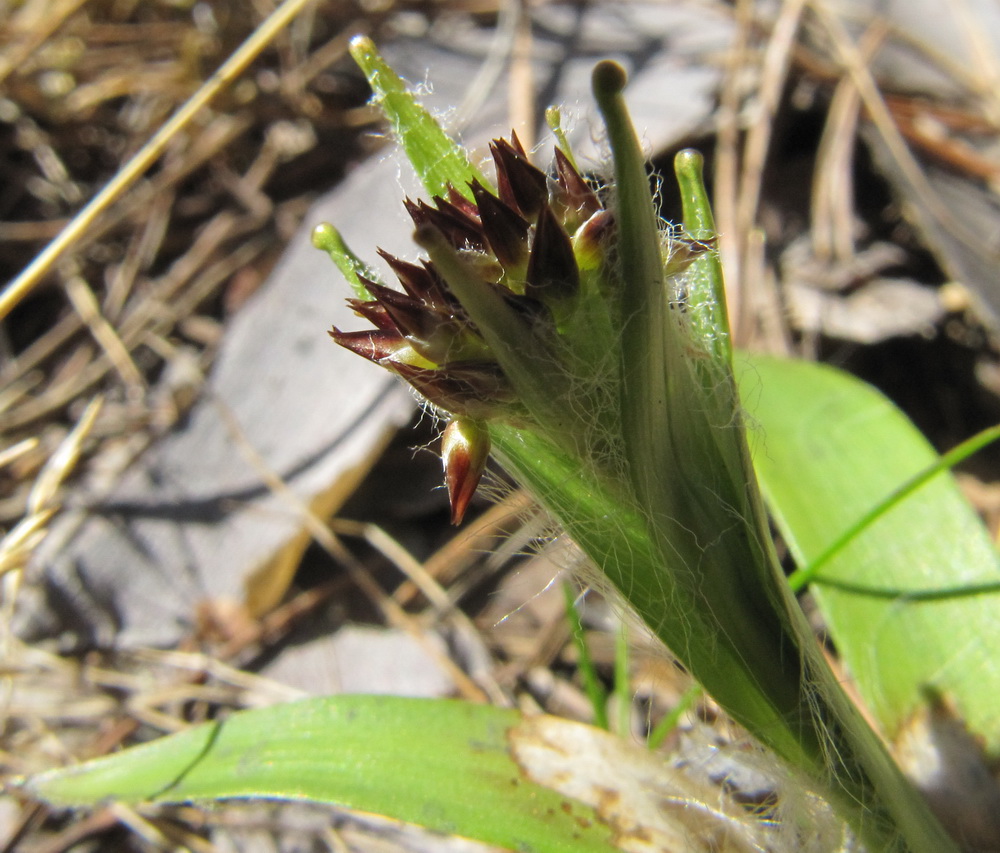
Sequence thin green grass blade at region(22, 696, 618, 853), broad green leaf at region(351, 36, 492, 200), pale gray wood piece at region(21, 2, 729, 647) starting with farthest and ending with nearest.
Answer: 1. pale gray wood piece at region(21, 2, 729, 647)
2. thin green grass blade at region(22, 696, 618, 853)
3. broad green leaf at region(351, 36, 492, 200)

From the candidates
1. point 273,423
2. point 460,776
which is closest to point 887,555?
point 460,776

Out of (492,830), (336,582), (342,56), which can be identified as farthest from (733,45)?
(492,830)

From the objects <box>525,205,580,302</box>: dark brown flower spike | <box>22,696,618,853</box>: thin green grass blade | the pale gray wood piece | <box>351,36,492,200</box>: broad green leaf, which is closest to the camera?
<box>525,205,580,302</box>: dark brown flower spike

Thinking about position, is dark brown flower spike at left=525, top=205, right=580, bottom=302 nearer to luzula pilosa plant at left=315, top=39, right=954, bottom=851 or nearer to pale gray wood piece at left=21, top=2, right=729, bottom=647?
luzula pilosa plant at left=315, top=39, right=954, bottom=851

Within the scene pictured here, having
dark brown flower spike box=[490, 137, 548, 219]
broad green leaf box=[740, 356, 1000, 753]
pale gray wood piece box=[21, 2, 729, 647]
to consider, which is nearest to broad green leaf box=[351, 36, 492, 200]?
dark brown flower spike box=[490, 137, 548, 219]

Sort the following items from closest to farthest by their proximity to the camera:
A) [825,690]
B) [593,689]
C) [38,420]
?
[825,690], [593,689], [38,420]

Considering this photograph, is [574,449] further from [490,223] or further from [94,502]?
[94,502]

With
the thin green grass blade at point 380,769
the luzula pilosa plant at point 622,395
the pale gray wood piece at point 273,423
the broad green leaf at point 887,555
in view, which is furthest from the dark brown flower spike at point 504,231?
the pale gray wood piece at point 273,423
